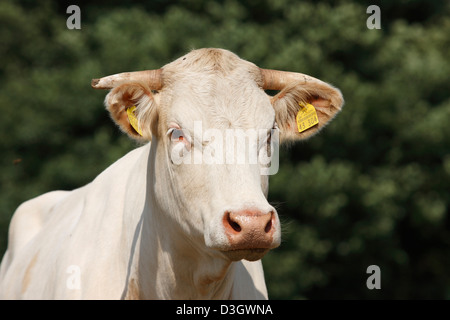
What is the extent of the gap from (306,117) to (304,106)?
64 millimetres

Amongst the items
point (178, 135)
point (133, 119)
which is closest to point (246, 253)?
point (178, 135)

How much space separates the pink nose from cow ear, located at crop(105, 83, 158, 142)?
0.88m

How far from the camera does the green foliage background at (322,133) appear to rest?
15141 millimetres

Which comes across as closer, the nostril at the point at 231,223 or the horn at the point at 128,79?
the nostril at the point at 231,223

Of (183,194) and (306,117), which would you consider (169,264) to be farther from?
(306,117)

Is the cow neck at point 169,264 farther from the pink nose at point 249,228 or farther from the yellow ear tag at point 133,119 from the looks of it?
the pink nose at point 249,228

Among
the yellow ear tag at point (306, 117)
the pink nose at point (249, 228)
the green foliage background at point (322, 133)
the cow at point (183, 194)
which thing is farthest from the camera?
the green foliage background at point (322, 133)

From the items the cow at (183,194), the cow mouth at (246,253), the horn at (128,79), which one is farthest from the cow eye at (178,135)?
the cow mouth at (246,253)

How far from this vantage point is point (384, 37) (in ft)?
58.8

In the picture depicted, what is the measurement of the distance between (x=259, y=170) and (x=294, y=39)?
13399mm

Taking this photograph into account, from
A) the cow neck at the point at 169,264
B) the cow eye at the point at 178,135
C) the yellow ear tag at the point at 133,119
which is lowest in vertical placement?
the cow neck at the point at 169,264

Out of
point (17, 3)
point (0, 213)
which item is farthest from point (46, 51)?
point (0, 213)

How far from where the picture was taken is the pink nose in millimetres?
Result: 3170

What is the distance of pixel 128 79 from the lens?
12.5 feet
